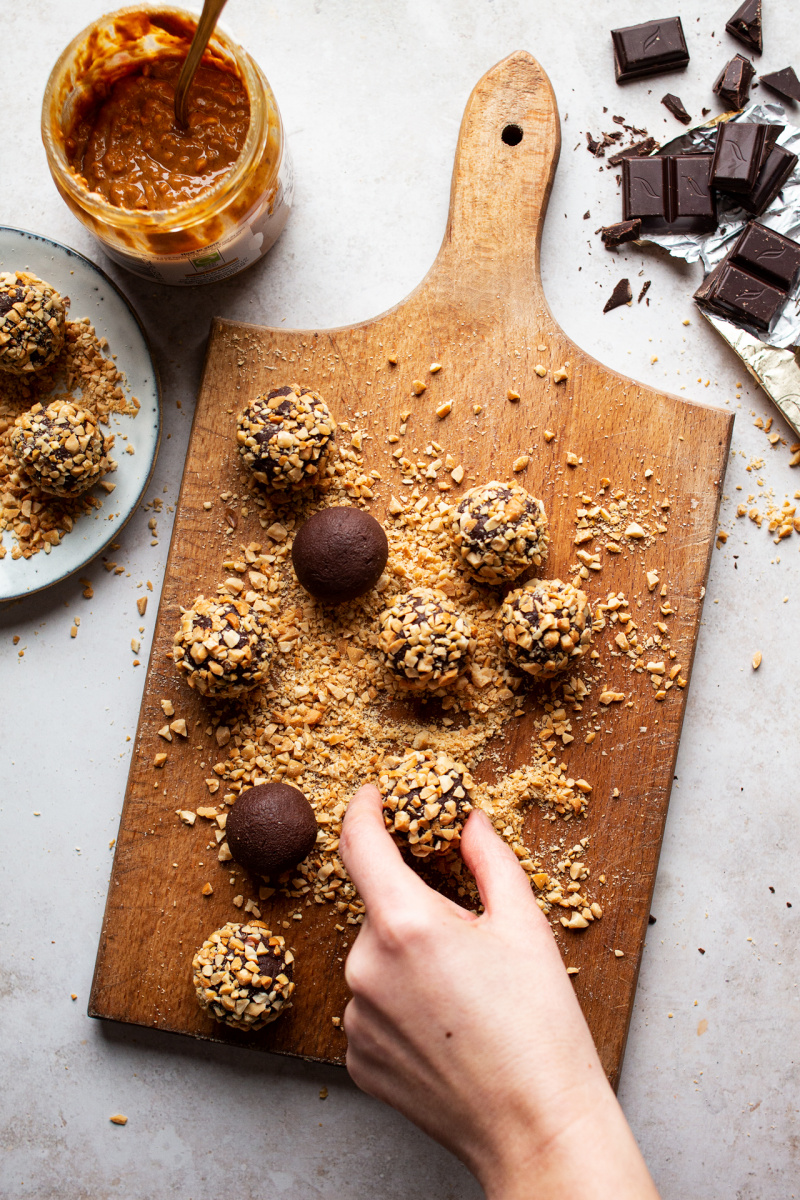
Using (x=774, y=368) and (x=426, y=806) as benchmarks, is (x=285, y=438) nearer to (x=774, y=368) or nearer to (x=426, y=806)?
(x=426, y=806)

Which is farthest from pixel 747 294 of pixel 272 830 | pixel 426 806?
pixel 272 830

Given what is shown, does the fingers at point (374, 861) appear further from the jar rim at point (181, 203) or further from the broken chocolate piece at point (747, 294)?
the broken chocolate piece at point (747, 294)

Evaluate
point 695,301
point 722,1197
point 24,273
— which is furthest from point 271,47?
point 722,1197

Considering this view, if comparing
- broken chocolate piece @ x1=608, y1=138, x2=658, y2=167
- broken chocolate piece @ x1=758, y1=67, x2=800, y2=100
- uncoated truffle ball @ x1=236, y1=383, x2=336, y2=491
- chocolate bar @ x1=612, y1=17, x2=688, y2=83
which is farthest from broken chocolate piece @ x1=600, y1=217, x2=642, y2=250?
uncoated truffle ball @ x1=236, y1=383, x2=336, y2=491

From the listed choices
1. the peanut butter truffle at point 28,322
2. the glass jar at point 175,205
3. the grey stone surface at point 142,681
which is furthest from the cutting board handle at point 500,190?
the peanut butter truffle at point 28,322

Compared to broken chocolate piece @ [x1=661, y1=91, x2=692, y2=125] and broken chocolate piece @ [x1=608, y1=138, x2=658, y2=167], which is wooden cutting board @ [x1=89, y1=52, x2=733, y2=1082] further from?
broken chocolate piece @ [x1=661, y1=91, x2=692, y2=125]
